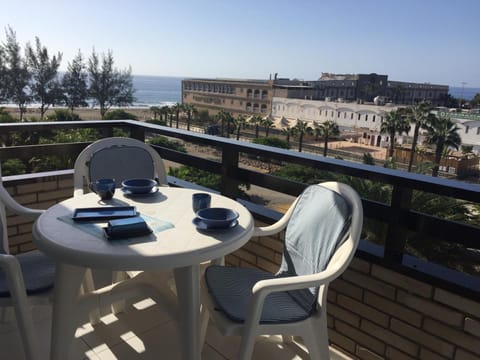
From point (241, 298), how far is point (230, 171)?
1.01 meters

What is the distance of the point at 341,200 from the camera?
5.03 feet

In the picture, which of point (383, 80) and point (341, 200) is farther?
point (383, 80)

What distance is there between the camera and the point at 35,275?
1587 mm

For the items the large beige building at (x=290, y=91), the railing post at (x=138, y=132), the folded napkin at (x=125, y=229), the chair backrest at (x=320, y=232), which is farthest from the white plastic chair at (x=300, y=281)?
the large beige building at (x=290, y=91)

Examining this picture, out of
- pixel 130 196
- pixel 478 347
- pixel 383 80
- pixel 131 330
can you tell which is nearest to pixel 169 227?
pixel 130 196

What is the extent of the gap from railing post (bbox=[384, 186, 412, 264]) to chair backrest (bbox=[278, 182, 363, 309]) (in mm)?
251

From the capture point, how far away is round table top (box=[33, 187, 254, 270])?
3.88 ft

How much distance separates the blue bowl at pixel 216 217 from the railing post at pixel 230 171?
862mm

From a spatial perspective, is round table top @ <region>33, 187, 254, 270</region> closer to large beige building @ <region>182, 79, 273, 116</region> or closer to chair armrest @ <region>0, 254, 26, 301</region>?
chair armrest @ <region>0, 254, 26, 301</region>

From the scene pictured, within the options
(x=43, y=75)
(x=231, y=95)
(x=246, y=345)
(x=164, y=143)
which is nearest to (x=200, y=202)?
(x=246, y=345)

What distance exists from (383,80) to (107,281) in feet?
228

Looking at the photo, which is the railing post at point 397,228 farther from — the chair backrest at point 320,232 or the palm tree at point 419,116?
the palm tree at point 419,116

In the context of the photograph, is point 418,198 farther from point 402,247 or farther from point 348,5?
point 348,5

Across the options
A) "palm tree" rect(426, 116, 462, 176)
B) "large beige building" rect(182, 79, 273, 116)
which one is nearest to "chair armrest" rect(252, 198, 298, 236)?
"palm tree" rect(426, 116, 462, 176)
